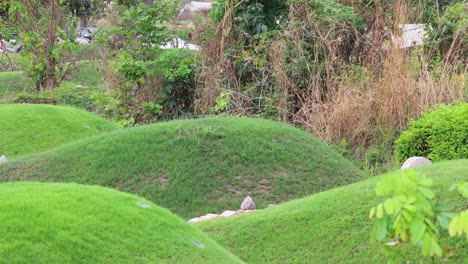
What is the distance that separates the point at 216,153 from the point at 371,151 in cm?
213

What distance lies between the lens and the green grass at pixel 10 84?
15199 mm

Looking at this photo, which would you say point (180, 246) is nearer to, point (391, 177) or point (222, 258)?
point (222, 258)

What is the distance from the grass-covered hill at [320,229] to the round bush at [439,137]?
1.61 m

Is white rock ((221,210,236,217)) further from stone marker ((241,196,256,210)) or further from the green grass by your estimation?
the green grass

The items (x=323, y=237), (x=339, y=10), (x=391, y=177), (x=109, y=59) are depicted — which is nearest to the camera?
(x=391, y=177)

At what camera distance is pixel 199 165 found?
26.2 ft

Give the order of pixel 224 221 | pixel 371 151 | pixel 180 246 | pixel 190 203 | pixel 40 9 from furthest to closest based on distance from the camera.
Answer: pixel 40 9 → pixel 371 151 → pixel 190 203 → pixel 224 221 → pixel 180 246

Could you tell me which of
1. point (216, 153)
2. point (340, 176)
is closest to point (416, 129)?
point (340, 176)

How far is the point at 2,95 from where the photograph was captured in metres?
15.4

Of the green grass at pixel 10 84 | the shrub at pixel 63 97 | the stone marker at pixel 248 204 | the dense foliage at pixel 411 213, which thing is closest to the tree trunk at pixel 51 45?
the shrub at pixel 63 97

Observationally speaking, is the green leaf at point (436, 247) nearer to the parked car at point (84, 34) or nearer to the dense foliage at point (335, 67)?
the dense foliage at point (335, 67)

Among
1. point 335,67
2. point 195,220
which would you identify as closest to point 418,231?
point 195,220

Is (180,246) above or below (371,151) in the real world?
above

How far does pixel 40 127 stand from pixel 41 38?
4.32 m
